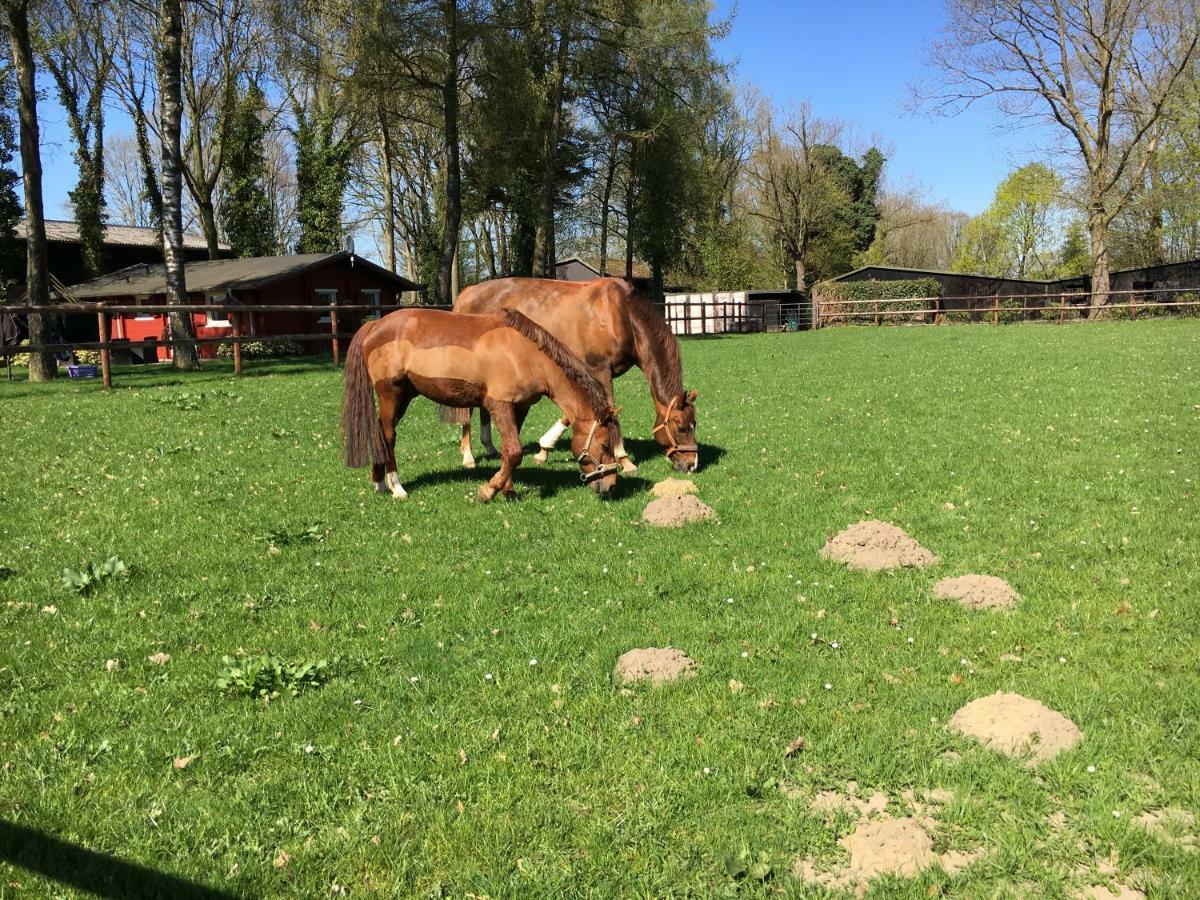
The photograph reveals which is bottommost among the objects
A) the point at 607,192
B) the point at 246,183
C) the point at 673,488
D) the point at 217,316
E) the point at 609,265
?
the point at 673,488

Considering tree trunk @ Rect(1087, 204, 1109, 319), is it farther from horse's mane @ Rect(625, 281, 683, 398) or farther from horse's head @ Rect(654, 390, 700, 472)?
horse's head @ Rect(654, 390, 700, 472)

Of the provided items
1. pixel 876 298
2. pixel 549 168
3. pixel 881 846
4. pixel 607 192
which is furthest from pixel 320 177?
pixel 881 846

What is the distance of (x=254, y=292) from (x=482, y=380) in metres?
28.4

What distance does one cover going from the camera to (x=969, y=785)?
3324mm

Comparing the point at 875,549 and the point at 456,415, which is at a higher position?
the point at 456,415

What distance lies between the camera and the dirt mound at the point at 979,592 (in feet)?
16.7

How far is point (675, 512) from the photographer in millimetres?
7105

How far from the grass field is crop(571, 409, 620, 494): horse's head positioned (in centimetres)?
29

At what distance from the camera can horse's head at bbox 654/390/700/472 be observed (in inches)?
355

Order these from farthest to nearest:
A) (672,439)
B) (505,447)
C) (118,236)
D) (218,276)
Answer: (118,236), (218,276), (672,439), (505,447)

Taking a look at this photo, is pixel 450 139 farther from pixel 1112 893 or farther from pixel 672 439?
pixel 1112 893

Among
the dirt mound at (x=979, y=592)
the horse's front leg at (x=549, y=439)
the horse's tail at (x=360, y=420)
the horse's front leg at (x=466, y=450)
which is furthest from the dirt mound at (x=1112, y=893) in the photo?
the horse's front leg at (x=466, y=450)

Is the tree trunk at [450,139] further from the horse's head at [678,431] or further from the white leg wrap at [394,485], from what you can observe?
the white leg wrap at [394,485]

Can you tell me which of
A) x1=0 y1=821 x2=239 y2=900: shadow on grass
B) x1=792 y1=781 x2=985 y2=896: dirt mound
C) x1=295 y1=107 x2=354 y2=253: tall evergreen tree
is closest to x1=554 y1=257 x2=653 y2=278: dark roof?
x1=295 y1=107 x2=354 y2=253: tall evergreen tree
